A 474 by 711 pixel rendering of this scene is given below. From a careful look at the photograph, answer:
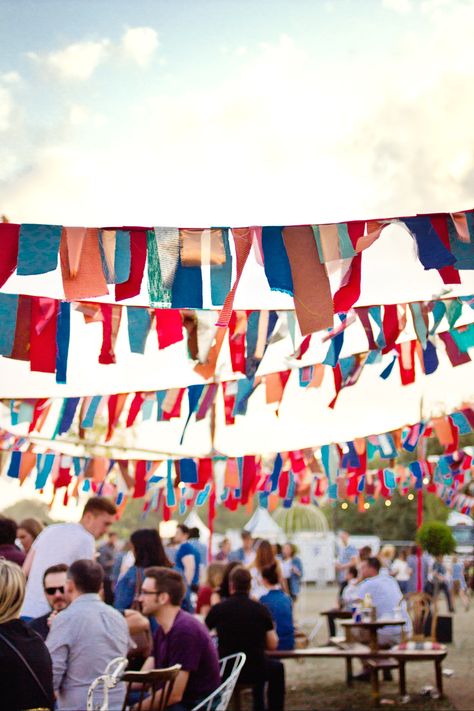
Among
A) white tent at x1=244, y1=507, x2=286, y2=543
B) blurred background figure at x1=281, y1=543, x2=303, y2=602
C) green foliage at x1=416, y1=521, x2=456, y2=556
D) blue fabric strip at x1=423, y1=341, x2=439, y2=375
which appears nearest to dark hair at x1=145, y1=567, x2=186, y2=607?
blue fabric strip at x1=423, y1=341, x2=439, y2=375

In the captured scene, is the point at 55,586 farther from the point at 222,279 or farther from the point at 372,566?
the point at 372,566

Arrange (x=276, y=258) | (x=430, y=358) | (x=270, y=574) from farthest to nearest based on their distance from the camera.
Result: (x=270, y=574) → (x=430, y=358) → (x=276, y=258)

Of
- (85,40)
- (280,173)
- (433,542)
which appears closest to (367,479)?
(433,542)

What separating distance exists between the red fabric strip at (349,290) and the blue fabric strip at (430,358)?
7.05ft

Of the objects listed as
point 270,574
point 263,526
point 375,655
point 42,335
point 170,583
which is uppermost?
point 42,335

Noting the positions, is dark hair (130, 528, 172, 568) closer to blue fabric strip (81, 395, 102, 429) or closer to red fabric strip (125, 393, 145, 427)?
red fabric strip (125, 393, 145, 427)

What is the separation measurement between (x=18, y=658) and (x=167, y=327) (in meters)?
2.59

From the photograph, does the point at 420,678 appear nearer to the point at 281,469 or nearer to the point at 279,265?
the point at 281,469

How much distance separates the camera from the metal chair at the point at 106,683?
3.84 meters

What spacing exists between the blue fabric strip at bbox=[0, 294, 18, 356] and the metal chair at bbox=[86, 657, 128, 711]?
1.82 m

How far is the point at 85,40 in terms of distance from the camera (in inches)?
220

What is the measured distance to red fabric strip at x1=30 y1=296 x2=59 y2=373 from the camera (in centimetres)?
507

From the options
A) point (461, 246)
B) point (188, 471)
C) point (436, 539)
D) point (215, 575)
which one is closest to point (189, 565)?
point (215, 575)

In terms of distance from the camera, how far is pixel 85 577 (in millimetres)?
4504
